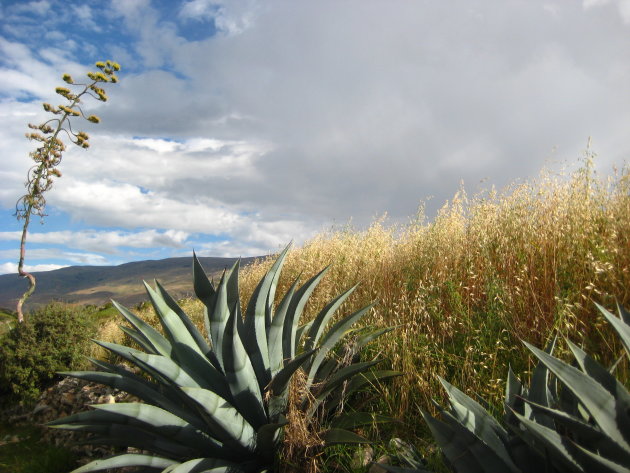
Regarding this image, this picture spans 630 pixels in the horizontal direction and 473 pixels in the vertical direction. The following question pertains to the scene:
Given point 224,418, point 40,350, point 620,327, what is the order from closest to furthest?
point 620,327 < point 224,418 < point 40,350

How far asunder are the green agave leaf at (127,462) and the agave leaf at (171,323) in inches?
30.1

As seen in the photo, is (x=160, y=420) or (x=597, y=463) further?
(x=160, y=420)

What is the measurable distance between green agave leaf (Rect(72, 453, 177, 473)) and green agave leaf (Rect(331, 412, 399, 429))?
124 centimetres

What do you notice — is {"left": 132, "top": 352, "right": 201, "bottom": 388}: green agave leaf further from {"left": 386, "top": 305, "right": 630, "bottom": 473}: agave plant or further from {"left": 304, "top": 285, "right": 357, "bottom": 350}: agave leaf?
{"left": 386, "top": 305, "right": 630, "bottom": 473}: agave plant

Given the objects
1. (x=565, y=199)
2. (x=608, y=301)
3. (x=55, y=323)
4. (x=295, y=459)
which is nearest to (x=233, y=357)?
(x=295, y=459)

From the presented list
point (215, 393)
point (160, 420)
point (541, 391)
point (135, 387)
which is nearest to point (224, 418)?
point (215, 393)

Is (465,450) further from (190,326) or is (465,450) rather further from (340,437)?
(190,326)

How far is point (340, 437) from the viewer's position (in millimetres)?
3145

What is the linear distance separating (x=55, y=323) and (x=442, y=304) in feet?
21.4

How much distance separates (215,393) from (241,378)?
0.24 metres

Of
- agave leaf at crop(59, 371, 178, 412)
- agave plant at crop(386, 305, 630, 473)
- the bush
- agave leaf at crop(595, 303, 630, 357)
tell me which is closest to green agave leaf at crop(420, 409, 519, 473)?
agave plant at crop(386, 305, 630, 473)

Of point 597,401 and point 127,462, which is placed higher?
point 597,401

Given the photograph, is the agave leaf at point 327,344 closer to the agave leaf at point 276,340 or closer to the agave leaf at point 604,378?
the agave leaf at point 276,340

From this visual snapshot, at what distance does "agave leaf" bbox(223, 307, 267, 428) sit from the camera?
287 cm
